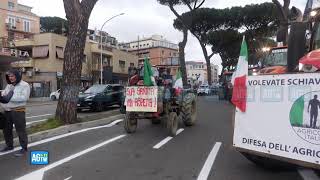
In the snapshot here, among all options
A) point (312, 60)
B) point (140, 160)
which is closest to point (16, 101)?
point (140, 160)

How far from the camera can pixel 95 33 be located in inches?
3499

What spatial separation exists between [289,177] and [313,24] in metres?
2.75

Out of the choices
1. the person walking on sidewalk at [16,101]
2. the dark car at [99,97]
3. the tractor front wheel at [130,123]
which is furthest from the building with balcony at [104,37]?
the person walking on sidewalk at [16,101]

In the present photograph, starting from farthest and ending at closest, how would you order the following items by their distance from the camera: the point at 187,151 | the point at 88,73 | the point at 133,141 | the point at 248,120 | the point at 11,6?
the point at 11,6 < the point at 88,73 < the point at 133,141 < the point at 187,151 < the point at 248,120

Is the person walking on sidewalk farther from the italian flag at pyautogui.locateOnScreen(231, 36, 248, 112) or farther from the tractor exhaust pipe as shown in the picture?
the tractor exhaust pipe

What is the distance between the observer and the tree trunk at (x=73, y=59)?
1446cm

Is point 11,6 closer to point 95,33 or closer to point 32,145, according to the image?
point 95,33

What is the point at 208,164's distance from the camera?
856cm

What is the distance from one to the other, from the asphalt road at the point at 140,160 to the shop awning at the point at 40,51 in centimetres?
4292

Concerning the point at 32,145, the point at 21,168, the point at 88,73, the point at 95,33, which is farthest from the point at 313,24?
the point at 95,33

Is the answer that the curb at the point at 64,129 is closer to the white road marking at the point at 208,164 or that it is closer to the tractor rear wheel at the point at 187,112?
the tractor rear wheel at the point at 187,112

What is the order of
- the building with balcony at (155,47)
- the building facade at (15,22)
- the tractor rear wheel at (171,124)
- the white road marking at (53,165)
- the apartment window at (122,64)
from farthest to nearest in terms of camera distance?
the building with balcony at (155,47), the apartment window at (122,64), the building facade at (15,22), the tractor rear wheel at (171,124), the white road marking at (53,165)

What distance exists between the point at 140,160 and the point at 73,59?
21.7 feet

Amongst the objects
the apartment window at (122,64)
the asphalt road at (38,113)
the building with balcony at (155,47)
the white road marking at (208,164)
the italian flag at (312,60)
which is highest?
the building with balcony at (155,47)
